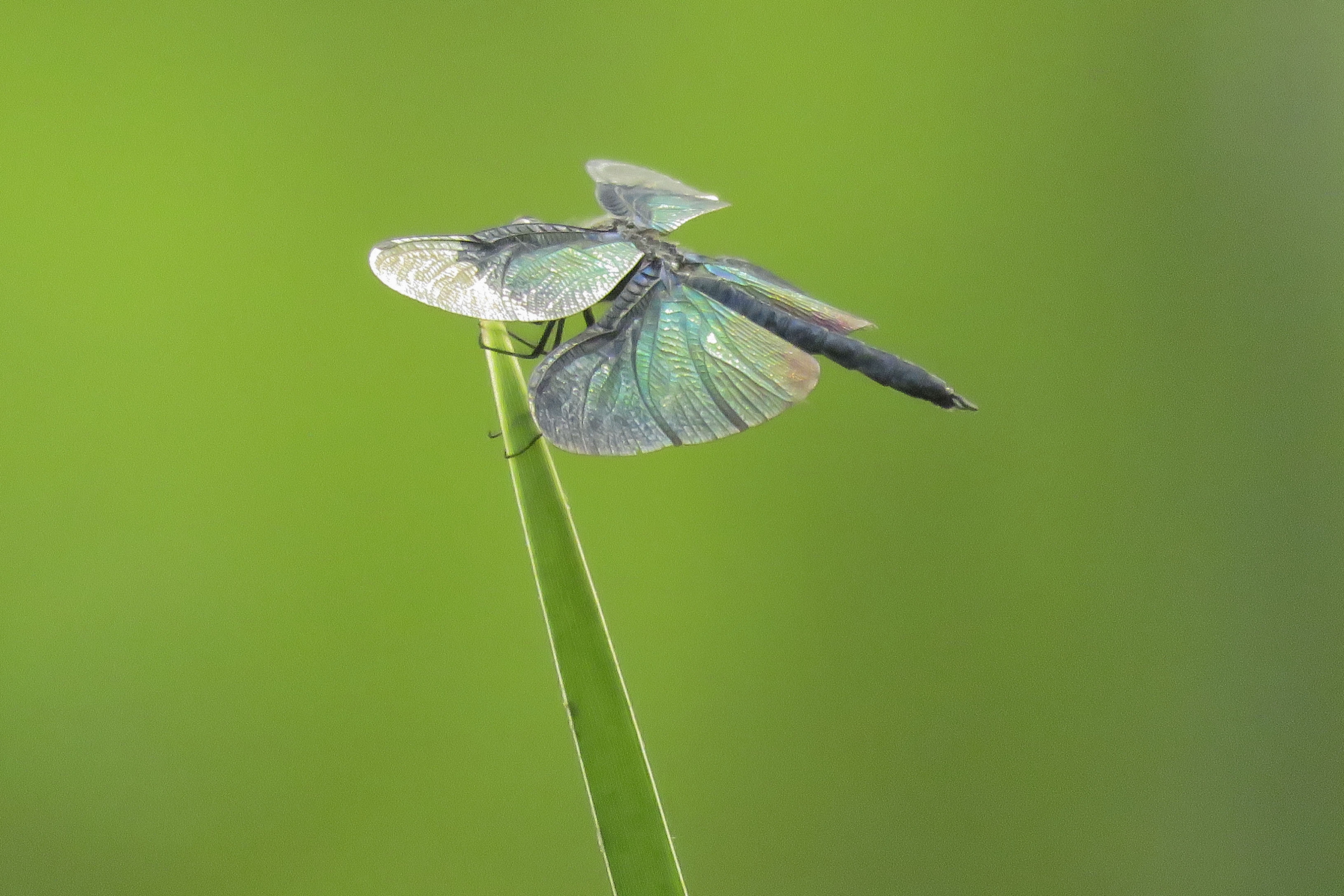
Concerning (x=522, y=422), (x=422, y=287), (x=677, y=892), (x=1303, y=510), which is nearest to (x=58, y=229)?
(x=422, y=287)

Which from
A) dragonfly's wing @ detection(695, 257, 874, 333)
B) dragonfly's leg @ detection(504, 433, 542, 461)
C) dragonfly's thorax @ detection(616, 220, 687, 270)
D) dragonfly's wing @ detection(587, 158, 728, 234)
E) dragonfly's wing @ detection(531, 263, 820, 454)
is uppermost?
dragonfly's wing @ detection(587, 158, 728, 234)

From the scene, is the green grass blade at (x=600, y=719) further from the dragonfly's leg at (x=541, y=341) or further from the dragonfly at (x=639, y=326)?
the dragonfly's leg at (x=541, y=341)

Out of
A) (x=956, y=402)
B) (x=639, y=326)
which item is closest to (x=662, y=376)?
(x=639, y=326)

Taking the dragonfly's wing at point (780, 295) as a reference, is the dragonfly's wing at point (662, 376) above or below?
below

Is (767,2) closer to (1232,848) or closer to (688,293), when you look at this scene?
(688,293)

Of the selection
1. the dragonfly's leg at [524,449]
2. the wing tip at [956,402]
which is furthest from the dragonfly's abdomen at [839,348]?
the dragonfly's leg at [524,449]

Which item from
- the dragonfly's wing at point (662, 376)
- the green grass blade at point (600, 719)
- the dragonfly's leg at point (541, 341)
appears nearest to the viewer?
the green grass blade at point (600, 719)

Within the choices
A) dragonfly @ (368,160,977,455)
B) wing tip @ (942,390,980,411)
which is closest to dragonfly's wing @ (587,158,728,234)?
dragonfly @ (368,160,977,455)

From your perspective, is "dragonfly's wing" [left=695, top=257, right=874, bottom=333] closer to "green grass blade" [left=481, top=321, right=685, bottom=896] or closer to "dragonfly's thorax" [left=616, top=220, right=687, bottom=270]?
"dragonfly's thorax" [left=616, top=220, right=687, bottom=270]
